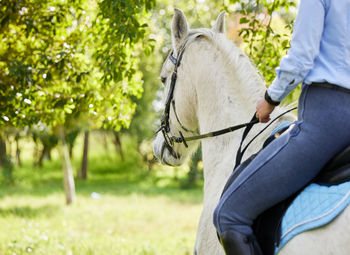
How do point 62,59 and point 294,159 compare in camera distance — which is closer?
point 294,159

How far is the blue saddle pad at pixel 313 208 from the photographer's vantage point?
6.40 feet

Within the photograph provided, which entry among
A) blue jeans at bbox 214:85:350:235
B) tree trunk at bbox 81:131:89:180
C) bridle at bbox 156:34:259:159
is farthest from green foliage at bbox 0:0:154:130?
tree trunk at bbox 81:131:89:180

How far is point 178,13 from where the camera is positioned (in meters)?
2.98

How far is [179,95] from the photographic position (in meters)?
3.14

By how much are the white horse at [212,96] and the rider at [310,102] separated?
57 cm

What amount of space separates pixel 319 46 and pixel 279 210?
934 mm

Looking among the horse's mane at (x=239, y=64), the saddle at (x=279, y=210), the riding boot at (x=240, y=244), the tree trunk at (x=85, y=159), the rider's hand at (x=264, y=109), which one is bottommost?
the tree trunk at (x=85, y=159)

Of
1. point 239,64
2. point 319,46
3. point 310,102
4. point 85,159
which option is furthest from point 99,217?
point 85,159

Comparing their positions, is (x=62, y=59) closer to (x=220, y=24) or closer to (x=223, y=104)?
(x=220, y=24)

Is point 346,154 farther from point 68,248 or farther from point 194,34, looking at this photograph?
point 68,248

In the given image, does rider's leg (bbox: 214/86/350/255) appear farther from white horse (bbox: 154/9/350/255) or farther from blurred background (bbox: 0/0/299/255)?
blurred background (bbox: 0/0/299/255)

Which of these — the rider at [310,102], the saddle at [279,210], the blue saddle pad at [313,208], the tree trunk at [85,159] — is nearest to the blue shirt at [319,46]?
the rider at [310,102]

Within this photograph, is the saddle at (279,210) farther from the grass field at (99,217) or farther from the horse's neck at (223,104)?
the grass field at (99,217)

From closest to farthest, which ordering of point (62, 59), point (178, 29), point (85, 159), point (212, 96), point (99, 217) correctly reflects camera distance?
point (212, 96), point (178, 29), point (62, 59), point (99, 217), point (85, 159)
